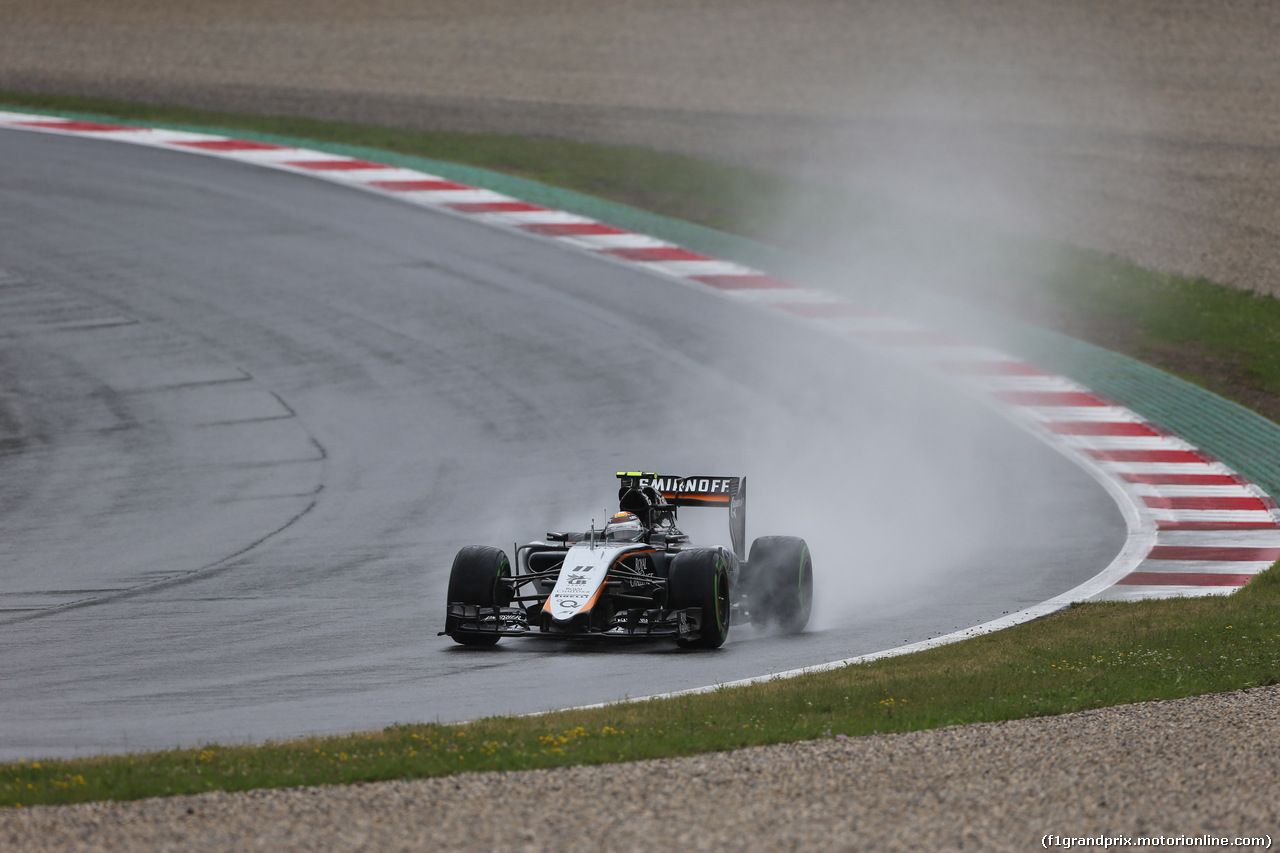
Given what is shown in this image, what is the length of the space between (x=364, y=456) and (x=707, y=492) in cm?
669

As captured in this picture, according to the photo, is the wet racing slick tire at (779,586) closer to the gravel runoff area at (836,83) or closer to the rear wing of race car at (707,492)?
the rear wing of race car at (707,492)

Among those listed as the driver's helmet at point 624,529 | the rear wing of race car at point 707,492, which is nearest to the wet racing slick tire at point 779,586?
the rear wing of race car at point 707,492

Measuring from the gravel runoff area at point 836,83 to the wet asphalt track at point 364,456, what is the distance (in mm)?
7168

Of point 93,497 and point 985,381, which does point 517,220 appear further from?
point 93,497

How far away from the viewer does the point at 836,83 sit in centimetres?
3825

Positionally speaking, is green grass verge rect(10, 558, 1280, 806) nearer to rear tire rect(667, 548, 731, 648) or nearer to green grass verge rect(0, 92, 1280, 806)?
green grass verge rect(0, 92, 1280, 806)

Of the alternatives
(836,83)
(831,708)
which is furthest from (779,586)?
(836,83)

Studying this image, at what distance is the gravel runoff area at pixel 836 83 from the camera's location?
31.4m

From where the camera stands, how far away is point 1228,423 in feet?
70.9

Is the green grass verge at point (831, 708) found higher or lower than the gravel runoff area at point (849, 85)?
lower

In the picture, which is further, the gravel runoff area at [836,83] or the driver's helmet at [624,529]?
the gravel runoff area at [836,83]

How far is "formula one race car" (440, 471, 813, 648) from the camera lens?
1212 centimetres

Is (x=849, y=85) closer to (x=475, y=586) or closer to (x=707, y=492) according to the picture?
(x=707, y=492)

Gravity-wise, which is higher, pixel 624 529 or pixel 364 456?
pixel 624 529
